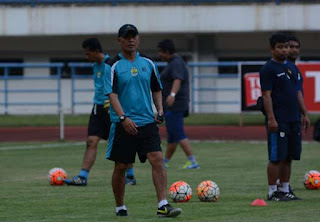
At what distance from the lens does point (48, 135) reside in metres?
26.4

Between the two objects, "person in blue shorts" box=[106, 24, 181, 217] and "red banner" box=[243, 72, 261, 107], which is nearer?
"person in blue shorts" box=[106, 24, 181, 217]

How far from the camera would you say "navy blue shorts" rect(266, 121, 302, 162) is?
446 inches

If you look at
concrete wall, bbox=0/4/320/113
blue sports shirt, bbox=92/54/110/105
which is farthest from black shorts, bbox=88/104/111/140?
concrete wall, bbox=0/4/320/113

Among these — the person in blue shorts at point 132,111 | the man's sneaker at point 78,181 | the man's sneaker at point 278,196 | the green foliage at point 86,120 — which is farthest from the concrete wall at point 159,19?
the person in blue shorts at point 132,111

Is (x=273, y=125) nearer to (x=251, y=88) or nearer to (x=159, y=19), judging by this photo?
(x=251, y=88)

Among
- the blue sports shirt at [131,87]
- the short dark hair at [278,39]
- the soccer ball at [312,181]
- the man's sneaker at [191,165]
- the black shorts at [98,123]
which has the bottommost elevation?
the man's sneaker at [191,165]

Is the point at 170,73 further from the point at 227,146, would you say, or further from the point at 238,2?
the point at 238,2

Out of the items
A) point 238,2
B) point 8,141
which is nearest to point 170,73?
point 8,141

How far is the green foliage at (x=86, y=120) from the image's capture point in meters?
30.3

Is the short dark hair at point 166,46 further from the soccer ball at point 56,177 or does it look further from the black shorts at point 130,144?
the black shorts at point 130,144

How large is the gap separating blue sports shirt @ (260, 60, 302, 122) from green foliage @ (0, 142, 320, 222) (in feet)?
3.74

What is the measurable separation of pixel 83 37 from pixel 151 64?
27.7 meters

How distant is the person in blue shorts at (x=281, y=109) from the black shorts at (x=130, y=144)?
2.09m

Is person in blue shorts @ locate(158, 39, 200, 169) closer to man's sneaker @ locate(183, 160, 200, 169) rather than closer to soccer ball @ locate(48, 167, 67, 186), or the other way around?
man's sneaker @ locate(183, 160, 200, 169)
